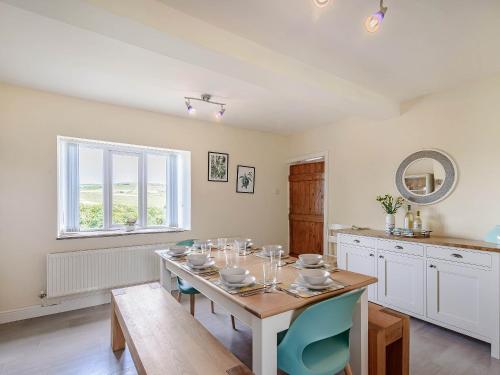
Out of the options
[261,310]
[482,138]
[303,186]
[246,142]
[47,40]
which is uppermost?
[47,40]

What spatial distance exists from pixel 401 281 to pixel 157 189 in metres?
3.28

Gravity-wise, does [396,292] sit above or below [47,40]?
below

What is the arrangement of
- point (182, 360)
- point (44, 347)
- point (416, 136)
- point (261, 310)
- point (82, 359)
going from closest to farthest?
1. point (261, 310)
2. point (182, 360)
3. point (82, 359)
4. point (44, 347)
5. point (416, 136)

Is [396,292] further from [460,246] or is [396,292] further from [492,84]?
[492,84]

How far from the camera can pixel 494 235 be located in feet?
7.83

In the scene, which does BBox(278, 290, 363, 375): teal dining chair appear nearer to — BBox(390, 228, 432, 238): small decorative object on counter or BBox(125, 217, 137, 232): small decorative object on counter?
BBox(390, 228, 432, 238): small decorative object on counter

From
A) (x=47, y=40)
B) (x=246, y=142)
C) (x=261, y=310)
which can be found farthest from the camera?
(x=246, y=142)

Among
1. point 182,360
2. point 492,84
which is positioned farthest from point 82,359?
point 492,84

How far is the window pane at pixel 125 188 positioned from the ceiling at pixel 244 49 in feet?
2.86

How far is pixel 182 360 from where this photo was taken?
4.42 ft

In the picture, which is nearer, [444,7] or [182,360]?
[182,360]

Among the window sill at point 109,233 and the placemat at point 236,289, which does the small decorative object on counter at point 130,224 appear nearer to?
the window sill at point 109,233

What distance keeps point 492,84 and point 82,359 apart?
4.42 meters

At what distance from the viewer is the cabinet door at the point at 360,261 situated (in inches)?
117
